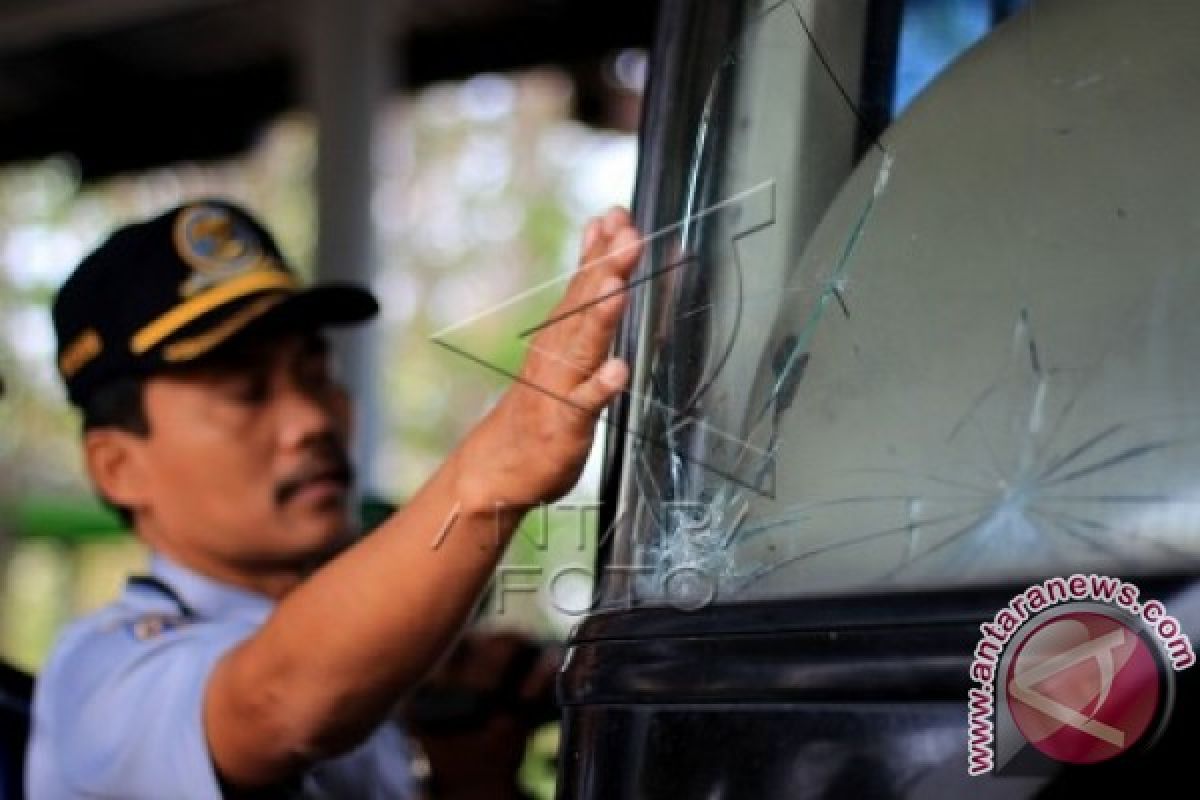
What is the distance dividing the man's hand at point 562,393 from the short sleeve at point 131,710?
14.9 inches

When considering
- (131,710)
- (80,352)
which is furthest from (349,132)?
(131,710)

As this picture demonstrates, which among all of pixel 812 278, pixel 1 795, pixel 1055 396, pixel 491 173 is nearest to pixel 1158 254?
pixel 1055 396

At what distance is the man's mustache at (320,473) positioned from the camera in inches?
75.5

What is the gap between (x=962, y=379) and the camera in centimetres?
102

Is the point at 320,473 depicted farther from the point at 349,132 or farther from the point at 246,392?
the point at 349,132

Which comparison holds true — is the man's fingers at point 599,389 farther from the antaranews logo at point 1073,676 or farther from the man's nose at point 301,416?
the man's nose at point 301,416

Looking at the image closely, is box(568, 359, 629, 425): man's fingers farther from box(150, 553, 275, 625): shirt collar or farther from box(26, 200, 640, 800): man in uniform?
box(150, 553, 275, 625): shirt collar

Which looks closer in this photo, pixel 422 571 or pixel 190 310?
pixel 422 571

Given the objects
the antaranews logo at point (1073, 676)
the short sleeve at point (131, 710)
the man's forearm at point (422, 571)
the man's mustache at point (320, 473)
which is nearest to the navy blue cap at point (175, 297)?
the man's mustache at point (320, 473)

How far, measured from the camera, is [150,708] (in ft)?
5.24

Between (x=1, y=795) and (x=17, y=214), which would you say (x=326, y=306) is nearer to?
(x=1, y=795)

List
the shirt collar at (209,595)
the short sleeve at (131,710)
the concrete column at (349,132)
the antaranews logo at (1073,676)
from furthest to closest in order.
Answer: the concrete column at (349,132), the shirt collar at (209,595), the short sleeve at (131,710), the antaranews logo at (1073,676)

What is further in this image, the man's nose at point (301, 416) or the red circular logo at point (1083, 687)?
the man's nose at point (301, 416)

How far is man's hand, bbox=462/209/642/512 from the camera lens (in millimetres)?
1201
